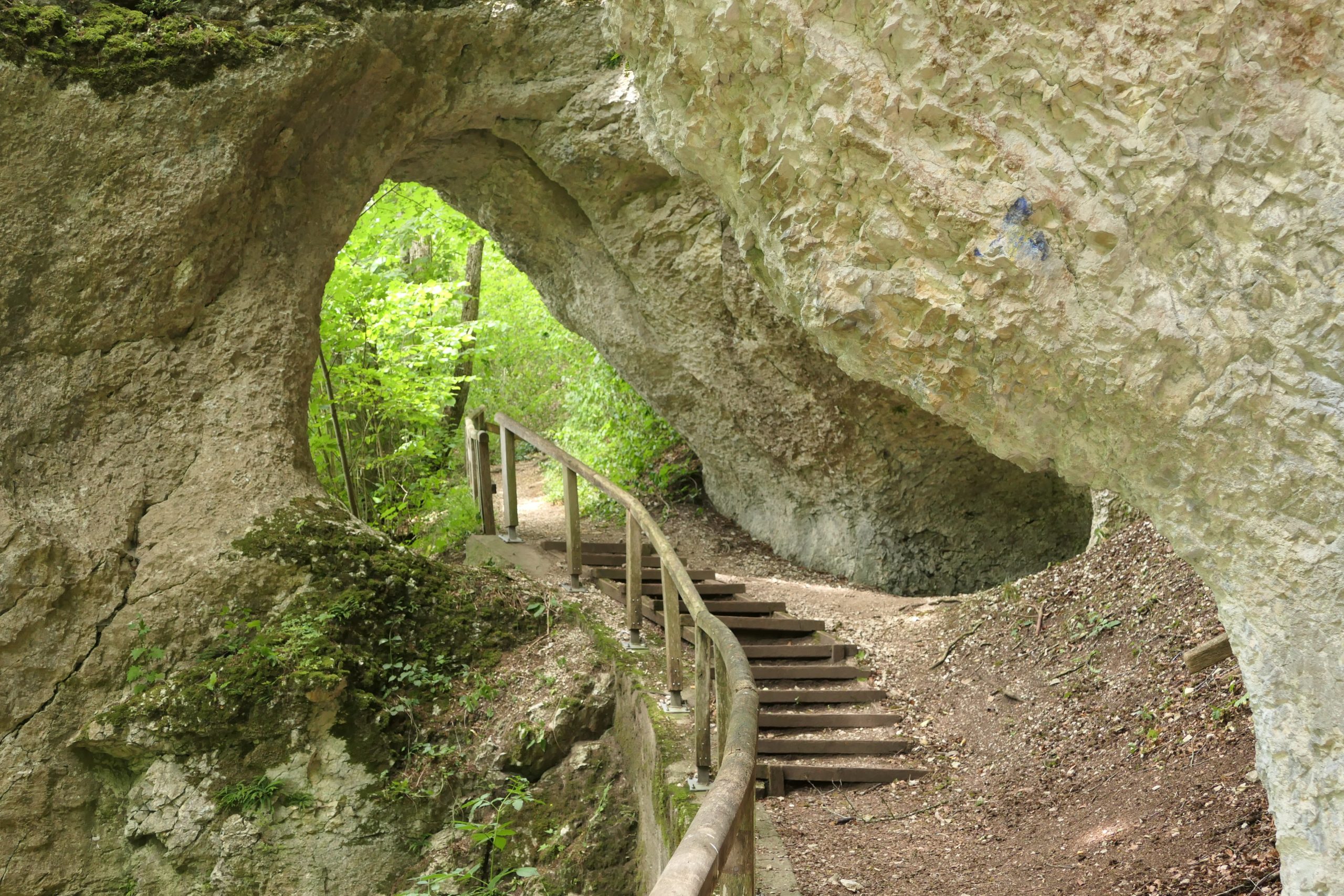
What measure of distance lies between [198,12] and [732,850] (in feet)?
21.2

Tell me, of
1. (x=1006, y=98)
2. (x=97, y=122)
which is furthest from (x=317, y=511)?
(x=1006, y=98)

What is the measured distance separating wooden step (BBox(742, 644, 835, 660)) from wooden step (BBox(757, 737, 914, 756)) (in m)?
1.03

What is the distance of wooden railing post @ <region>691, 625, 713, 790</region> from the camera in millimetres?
4418

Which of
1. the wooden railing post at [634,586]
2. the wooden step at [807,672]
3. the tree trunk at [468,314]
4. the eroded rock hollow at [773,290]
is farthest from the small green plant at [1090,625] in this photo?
the tree trunk at [468,314]

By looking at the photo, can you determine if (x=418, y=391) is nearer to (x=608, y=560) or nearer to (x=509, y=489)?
(x=509, y=489)

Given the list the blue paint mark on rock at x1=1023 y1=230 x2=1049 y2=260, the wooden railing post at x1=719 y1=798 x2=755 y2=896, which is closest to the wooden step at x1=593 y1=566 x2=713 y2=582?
the wooden railing post at x1=719 y1=798 x2=755 y2=896

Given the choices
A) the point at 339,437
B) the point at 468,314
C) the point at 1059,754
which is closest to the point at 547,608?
the point at 1059,754

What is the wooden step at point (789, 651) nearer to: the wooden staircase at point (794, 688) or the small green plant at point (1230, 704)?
the wooden staircase at point (794, 688)

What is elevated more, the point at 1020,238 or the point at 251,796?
the point at 1020,238

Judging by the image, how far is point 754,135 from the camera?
3766 mm

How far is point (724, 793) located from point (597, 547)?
19.7 feet

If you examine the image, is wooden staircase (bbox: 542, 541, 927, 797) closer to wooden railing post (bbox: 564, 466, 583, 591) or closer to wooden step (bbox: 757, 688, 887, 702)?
wooden step (bbox: 757, 688, 887, 702)

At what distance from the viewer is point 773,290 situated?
430cm

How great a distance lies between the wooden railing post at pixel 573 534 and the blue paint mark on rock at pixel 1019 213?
4471 millimetres
